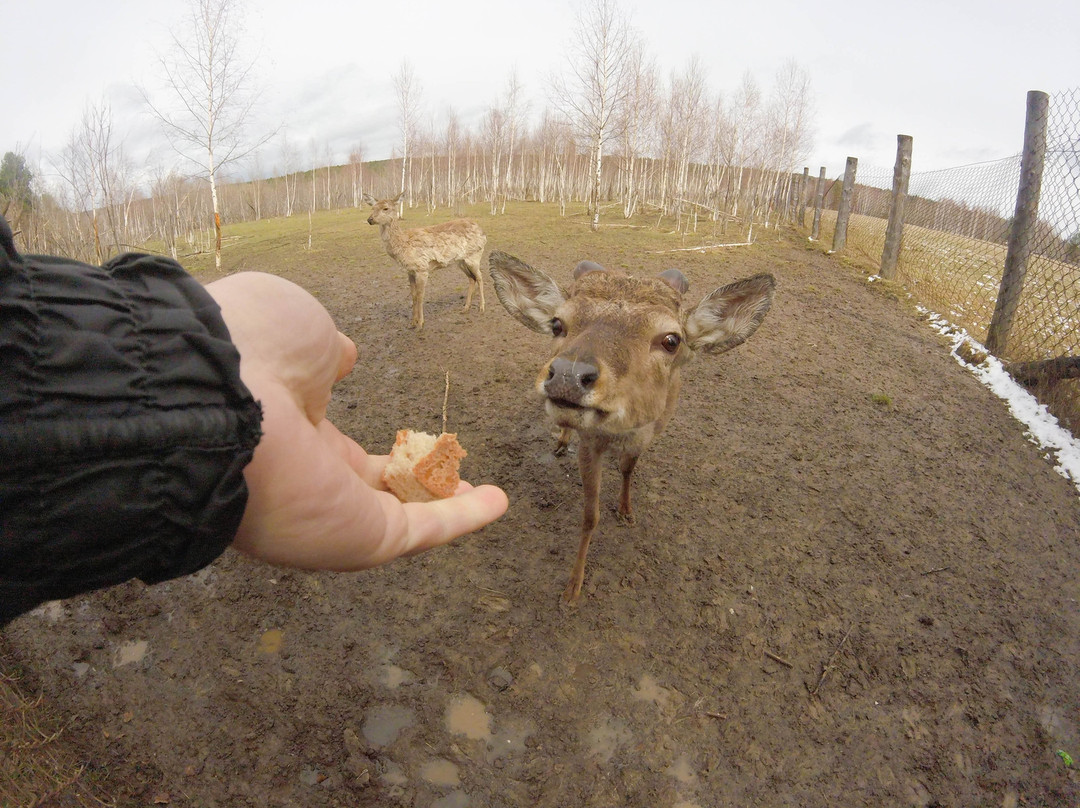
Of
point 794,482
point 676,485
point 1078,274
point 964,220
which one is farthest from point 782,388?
point 964,220

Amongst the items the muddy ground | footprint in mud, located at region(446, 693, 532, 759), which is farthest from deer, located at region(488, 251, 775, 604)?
footprint in mud, located at region(446, 693, 532, 759)

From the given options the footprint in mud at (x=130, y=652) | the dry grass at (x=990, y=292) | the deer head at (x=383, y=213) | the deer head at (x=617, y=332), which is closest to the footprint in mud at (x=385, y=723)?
the footprint in mud at (x=130, y=652)

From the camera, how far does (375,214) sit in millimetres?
11547

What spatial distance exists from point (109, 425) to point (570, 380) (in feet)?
6.77

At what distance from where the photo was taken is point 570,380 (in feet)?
9.11

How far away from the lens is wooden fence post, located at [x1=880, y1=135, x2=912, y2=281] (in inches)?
485

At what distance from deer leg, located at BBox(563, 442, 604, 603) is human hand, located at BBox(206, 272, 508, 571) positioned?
2.73 meters

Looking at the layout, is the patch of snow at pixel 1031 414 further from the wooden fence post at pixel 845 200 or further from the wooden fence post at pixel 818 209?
the wooden fence post at pixel 818 209

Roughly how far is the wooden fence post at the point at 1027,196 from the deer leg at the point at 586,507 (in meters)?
7.72

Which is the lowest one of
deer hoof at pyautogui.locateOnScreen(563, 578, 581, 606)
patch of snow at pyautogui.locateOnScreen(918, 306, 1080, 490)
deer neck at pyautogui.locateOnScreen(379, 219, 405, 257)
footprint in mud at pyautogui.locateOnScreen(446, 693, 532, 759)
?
footprint in mud at pyautogui.locateOnScreen(446, 693, 532, 759)

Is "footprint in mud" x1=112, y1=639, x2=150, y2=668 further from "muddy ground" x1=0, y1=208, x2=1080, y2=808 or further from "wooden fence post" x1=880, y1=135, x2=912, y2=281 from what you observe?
"wooden fence post" x1=880, y1=135, x2=912, y2=281

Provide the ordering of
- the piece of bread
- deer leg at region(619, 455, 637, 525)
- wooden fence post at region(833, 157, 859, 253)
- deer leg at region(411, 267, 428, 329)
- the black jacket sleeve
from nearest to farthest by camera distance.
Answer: the black jacket sleeve
the piece of bread
deer leg at region(619, 455, 637, 525)
deer leg at region(411, 267, 428, 329)
wooden fence post at region(833, 157, 859, 253)

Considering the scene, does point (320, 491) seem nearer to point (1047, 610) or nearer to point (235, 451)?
point (235, 451)

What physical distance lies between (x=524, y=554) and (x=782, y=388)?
5061mm
